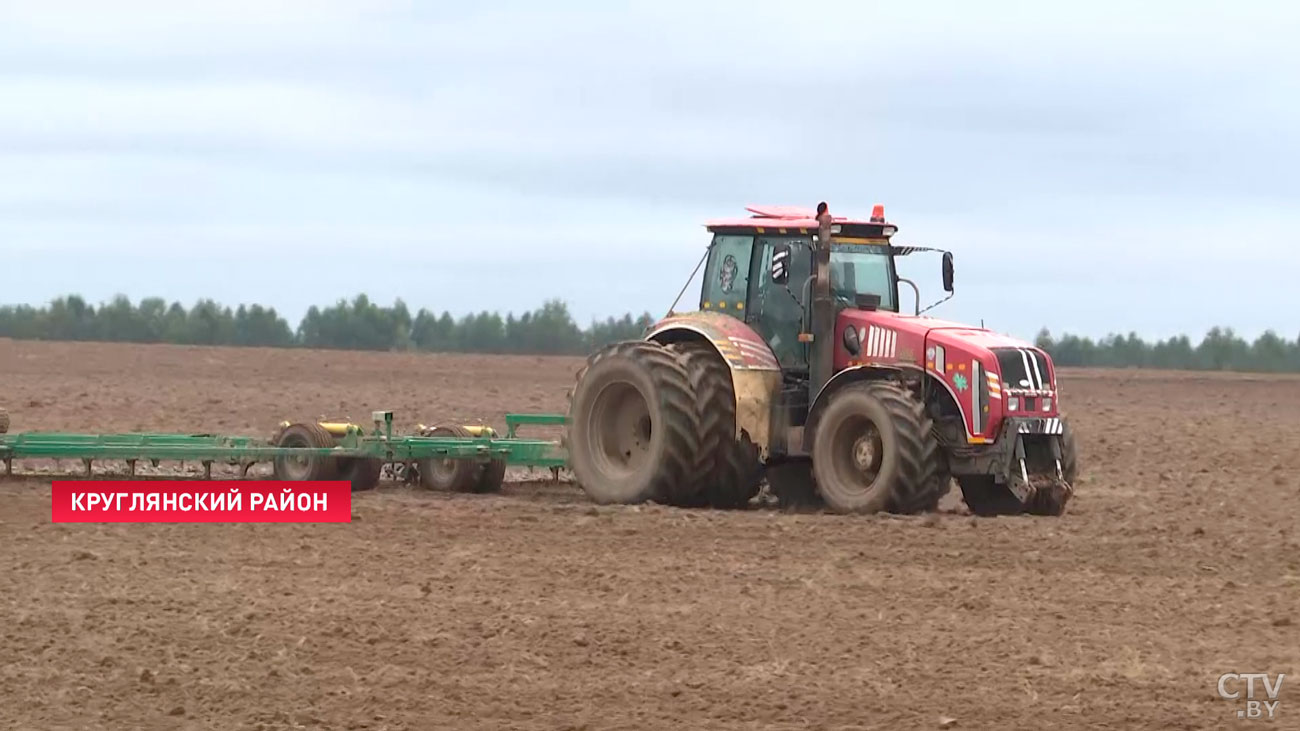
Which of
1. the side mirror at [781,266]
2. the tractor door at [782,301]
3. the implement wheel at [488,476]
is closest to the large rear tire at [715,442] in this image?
the tractor door at [782,301]

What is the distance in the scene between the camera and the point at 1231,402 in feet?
113

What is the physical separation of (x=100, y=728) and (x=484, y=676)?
1636 mm

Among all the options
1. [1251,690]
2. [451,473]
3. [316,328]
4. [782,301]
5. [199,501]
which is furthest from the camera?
[316,328]

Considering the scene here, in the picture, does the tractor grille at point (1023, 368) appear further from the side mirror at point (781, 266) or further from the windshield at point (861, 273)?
the side mirror at point (781, 266)

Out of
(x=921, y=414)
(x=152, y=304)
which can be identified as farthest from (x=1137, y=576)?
(x=152, y=304)

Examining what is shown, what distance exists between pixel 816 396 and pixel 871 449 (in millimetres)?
705

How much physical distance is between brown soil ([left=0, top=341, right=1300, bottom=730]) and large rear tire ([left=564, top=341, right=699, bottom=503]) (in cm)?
45

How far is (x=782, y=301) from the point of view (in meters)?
14.9

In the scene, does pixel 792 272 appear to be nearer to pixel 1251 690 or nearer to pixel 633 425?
pixel 633 425

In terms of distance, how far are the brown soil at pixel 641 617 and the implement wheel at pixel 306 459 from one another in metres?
0.47

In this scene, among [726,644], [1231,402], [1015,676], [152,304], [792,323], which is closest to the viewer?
[1015,676]

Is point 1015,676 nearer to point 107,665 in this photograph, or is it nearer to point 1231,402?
point 107,665

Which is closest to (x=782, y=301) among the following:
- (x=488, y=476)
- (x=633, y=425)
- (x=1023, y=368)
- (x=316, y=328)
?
(x=633, y=425)

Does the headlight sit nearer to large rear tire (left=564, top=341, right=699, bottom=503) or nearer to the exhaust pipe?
the exhaust pipe
